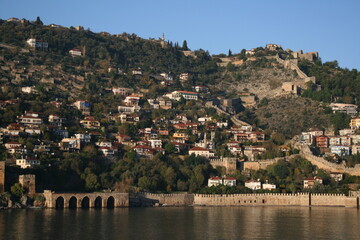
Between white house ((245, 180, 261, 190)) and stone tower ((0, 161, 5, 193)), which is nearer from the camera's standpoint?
stone tower ((0, 161, 5, 193))

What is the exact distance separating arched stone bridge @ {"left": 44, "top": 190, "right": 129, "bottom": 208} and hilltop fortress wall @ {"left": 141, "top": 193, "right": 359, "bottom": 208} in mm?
4354

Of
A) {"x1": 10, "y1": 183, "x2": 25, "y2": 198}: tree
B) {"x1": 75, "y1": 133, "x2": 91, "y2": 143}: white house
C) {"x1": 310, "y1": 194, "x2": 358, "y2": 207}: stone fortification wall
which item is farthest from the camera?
{"x1": 75, "y1": 133, "x2": 91, "y2": 143}: white house

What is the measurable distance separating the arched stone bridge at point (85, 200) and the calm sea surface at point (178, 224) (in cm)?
262

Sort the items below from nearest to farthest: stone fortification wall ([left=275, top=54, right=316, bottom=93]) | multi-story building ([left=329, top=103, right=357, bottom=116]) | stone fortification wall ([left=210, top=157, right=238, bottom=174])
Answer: stone fortification wall ([left=210, top=157, right=238, bottom=174]) < multi-story building ([left=329, top=103, right=357, bottom=116]) < stone fortification wall ([left=275, top=54, right=316, bottom=93])

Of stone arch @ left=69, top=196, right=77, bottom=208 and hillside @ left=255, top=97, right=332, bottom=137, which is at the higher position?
hillside @ left=255, top=97, right=332, bottom=137

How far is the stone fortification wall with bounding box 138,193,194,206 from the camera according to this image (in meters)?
64.4

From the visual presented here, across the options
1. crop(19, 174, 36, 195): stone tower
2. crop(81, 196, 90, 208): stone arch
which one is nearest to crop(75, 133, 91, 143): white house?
crop(81, 196, 90, 208): stone arch

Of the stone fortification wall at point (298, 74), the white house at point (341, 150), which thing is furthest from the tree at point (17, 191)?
the stone fortification wall at point (298, 74)

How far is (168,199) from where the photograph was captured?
65.4 metres

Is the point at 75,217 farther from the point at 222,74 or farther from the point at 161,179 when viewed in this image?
the point at 222,74

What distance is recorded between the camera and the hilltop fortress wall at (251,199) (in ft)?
214

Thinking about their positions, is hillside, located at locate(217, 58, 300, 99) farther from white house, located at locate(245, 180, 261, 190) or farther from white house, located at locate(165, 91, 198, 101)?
white house, located at locate(245, 180, 261, 190)

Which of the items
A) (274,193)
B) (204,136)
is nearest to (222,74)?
(204,136)

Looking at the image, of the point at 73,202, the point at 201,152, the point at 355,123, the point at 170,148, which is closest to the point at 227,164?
the point at 201,152
